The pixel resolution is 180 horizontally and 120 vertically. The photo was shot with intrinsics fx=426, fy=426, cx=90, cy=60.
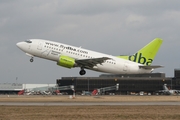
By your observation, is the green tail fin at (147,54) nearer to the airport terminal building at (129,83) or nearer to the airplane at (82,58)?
the airplane at (82,58)

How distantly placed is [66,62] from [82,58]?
315 centimetres

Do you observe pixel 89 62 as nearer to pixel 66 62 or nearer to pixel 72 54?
pixel 72 54

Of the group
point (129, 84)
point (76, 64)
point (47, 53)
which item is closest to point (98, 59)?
point (76, 64)

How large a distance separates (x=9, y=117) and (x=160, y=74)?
5602 inches

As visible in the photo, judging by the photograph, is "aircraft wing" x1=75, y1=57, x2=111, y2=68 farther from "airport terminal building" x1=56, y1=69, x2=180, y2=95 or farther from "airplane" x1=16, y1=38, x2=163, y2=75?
"airport terminal building" x1=56, y1=69, x2=180, y2=95

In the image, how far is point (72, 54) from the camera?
2603 inches

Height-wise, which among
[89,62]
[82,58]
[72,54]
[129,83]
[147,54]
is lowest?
[89,62]

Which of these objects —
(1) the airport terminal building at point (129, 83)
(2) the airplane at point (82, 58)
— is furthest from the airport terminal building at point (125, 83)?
(2) the airplane at point (82, 58)

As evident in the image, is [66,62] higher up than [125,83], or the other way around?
[125,83]

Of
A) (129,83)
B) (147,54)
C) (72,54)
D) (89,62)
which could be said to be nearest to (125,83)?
(129,83)

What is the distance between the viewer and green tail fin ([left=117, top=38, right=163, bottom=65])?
239 ft

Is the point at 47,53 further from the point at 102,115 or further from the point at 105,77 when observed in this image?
the point at 105,77

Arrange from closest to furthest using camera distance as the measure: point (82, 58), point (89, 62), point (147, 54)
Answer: point (89, 62) → point (82, 58) → point (147, 54)

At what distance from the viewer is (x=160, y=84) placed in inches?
6437
